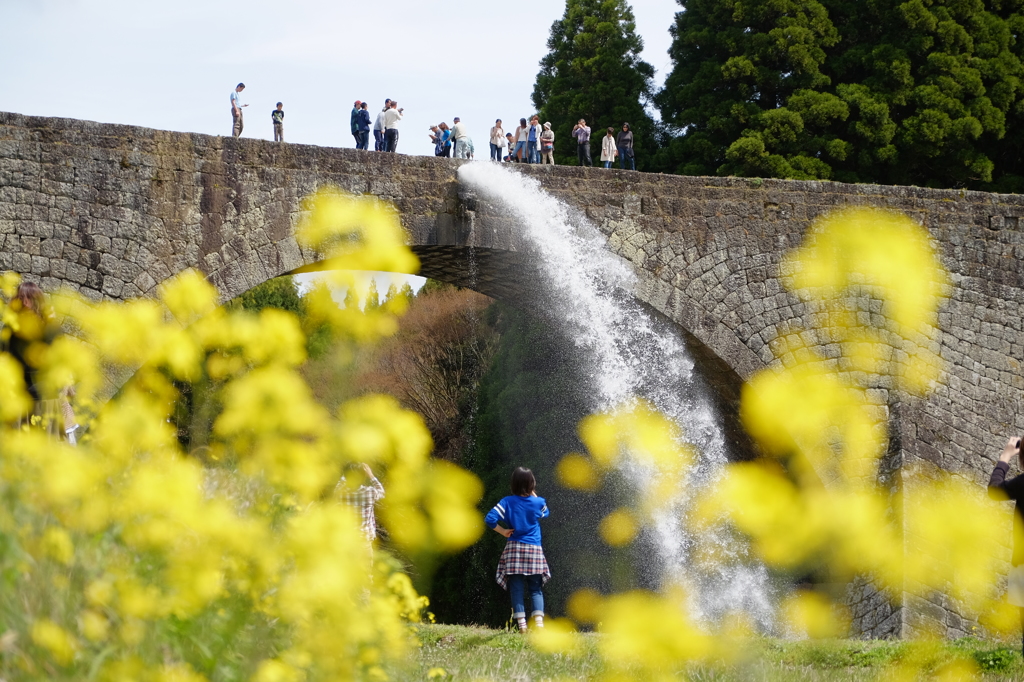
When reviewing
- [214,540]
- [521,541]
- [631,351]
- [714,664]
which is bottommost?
[521,541]

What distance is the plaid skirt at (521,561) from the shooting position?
20.2 ft

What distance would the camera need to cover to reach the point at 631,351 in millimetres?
9734

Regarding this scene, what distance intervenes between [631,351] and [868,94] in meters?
9.05

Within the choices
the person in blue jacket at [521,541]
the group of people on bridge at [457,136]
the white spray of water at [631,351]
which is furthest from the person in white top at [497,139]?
the person in blue jacket at [521,541]

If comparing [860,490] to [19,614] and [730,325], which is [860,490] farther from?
[19,614]

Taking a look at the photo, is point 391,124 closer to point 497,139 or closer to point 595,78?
point 497,139

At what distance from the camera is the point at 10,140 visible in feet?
24.6

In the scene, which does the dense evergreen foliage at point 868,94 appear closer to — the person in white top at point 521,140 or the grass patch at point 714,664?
the person in white top at point 521,140

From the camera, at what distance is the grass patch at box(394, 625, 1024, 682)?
3.32 m

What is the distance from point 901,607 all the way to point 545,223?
4.42 metres

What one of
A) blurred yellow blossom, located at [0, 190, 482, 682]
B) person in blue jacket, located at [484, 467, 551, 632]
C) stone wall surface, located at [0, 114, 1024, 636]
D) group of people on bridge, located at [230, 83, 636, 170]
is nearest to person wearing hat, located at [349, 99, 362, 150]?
group of people on bridge, located at [230, 83, 636, 170]

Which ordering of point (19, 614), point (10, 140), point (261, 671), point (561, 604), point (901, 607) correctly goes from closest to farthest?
1. point (19, 614)
2. point (261, 671)
3. point (10, 140)
4. point (901, 607)
5. point (561, 604)

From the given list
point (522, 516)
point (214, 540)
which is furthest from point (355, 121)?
point (214, 540)

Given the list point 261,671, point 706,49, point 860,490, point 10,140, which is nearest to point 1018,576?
point 261,671
